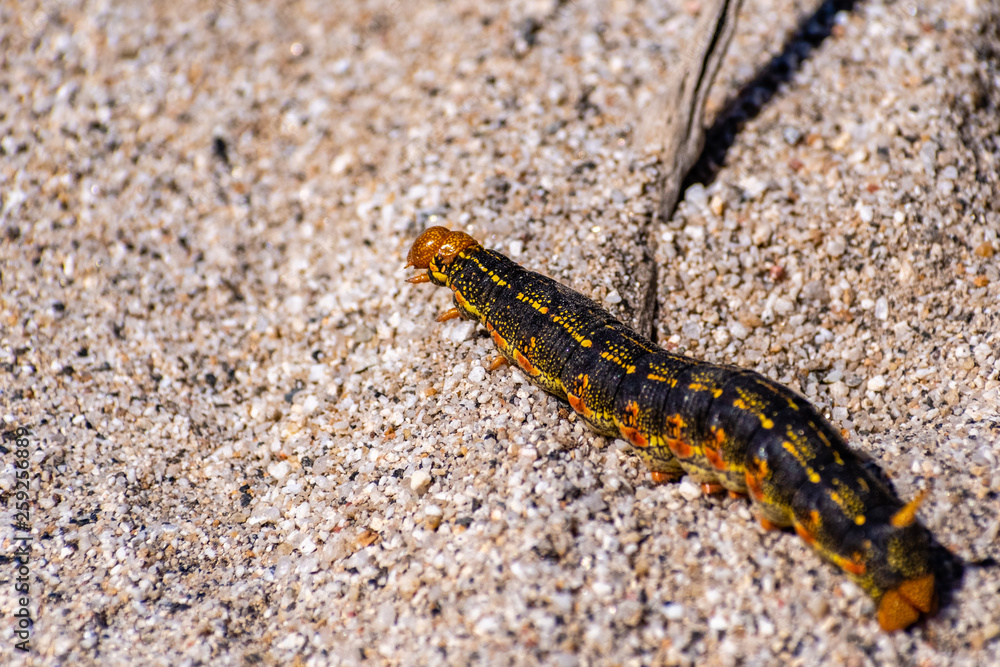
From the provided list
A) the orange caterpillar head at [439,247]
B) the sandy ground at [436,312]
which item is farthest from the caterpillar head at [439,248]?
the sandy ground at [436,312]

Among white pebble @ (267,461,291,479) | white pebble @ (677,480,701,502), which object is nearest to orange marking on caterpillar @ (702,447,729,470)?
white pebble @ (677,480,701,502)

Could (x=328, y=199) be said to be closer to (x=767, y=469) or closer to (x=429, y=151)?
(x=429, y=151)

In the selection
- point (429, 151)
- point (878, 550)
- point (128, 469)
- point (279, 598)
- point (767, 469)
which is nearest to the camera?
point (878, 550)

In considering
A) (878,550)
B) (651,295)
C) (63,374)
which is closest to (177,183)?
(63,374)

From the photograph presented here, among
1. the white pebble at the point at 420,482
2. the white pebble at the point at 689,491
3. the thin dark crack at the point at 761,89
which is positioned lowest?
the white pebble at the point at 420,482

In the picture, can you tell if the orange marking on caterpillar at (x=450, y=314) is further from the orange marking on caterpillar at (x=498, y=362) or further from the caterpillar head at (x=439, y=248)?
the orange marking on caterpillar at (x=498, y=362)

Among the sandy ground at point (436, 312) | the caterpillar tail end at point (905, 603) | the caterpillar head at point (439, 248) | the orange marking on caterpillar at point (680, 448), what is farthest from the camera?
the caterpillar head at point (439, 248)
